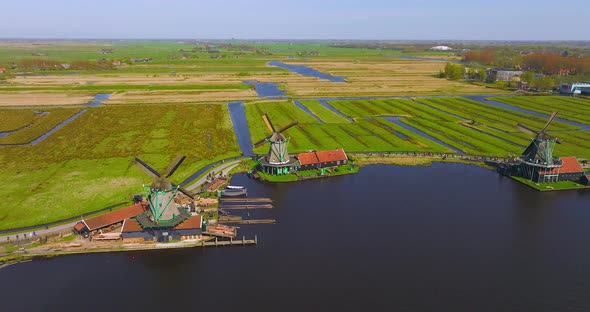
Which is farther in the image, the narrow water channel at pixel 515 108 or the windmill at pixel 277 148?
the narrow water channel at pixel 515 108

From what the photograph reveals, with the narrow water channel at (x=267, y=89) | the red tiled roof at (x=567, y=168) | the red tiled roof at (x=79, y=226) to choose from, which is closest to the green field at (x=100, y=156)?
the red tiled roof at (x=79, y=226)

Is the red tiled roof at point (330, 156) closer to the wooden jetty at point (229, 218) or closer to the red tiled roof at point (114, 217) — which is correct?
the wooden jetty at point (229, 218)

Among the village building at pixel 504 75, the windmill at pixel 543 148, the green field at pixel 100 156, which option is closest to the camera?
the green field at pixel 100 156

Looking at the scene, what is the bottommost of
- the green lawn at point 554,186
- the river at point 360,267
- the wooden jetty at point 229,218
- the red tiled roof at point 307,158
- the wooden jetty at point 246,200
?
the river at point 360,267

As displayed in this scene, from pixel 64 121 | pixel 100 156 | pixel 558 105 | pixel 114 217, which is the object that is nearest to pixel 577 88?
pixel 558 105

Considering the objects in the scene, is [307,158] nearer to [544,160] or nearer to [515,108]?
[544,160]

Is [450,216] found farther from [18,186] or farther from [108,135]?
[108,135]
